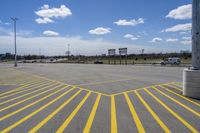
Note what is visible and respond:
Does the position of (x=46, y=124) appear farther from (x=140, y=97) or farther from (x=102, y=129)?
(x=140, y=97)

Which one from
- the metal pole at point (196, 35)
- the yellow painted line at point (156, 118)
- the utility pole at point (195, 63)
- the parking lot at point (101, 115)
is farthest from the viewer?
the metal pole at point (196, 35)

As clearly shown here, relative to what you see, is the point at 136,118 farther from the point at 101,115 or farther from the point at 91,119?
the point at 91,119

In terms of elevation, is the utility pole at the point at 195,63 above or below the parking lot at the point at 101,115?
above

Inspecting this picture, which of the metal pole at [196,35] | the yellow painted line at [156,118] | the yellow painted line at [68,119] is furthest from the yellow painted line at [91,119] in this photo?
the metal pole at [196,35]

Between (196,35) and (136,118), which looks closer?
(136,118)

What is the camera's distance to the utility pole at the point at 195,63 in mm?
7770

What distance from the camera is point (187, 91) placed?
317 inches

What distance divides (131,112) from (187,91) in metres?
3.46

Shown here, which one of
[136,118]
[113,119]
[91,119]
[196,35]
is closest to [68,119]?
[91,119]

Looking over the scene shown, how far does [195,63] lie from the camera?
26.2 feet

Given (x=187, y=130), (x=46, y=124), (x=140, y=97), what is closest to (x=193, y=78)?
(x=140, y=97)

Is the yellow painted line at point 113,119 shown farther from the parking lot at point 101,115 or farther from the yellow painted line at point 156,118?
the yellow painted line at point 156,118

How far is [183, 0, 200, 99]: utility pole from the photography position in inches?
306

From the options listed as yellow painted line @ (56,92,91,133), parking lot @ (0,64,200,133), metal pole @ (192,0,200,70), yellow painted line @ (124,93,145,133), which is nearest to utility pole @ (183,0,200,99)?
metal pole @ (192,0,200,70)
